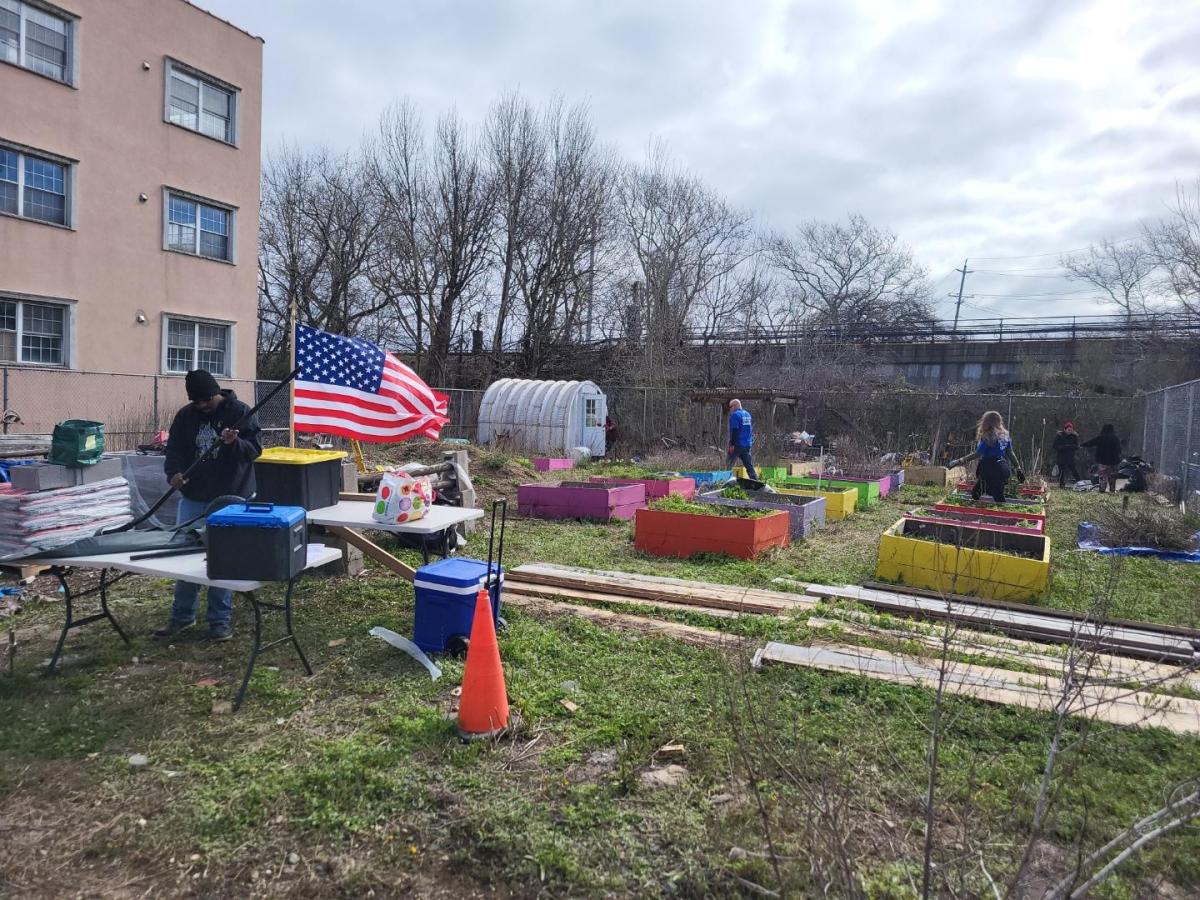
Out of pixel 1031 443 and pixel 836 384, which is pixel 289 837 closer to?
pixel 1031 443

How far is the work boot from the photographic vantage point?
5555 mm

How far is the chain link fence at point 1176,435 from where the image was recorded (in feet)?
43.6

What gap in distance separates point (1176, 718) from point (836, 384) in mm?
23524

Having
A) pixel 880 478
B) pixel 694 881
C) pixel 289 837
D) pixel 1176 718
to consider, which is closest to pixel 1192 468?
pixel 880 478

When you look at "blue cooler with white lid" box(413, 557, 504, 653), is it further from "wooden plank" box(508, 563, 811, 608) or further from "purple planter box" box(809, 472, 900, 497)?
"purple planter box" box(809, 472, 900, 497)

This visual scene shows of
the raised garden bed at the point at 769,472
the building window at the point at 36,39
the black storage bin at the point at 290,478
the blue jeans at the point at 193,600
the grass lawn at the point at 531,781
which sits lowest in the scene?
the grass lawn at the point at 531,781

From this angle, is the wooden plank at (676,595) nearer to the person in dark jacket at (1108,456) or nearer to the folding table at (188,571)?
the folding table at (188,571)

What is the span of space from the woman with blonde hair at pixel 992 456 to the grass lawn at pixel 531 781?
25.5 ft

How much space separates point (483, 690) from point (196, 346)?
18270mm

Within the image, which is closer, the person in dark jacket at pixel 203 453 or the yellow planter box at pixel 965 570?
the person in dark jacket at pixel 203 453

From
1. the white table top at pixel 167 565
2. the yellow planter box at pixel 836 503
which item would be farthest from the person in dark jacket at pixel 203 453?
the yellow planter box at pixel 836 503

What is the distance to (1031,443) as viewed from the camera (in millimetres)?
21891

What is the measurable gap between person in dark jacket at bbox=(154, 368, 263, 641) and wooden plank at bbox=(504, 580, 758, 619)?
2.55 metres

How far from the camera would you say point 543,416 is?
933 inches
